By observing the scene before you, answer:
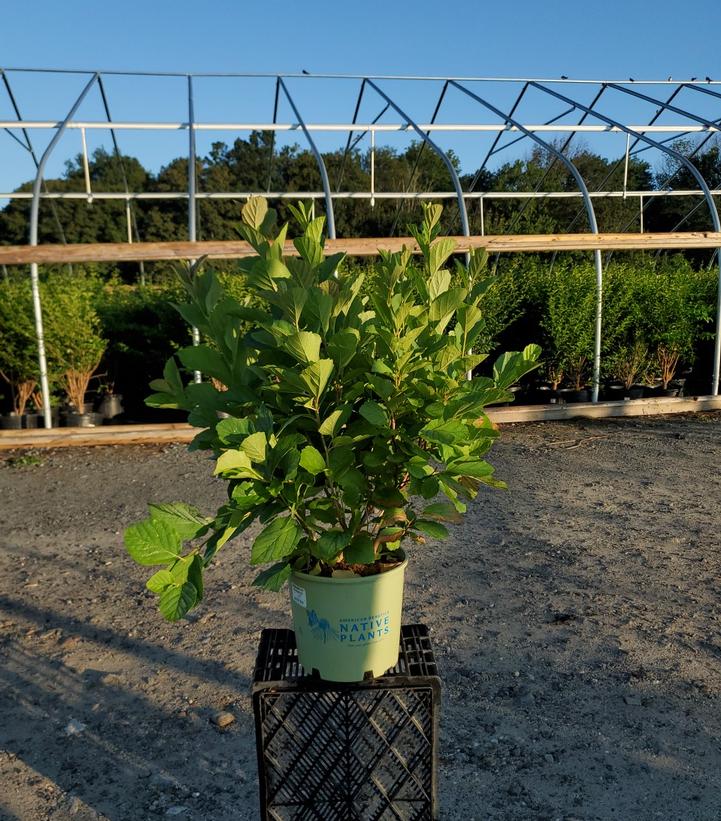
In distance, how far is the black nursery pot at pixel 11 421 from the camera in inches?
257

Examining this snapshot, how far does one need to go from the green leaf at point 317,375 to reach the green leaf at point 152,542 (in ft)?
1.33

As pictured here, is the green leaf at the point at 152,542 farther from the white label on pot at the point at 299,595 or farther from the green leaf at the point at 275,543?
the white label on pot at the point at 299,595

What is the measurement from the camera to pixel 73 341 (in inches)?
258

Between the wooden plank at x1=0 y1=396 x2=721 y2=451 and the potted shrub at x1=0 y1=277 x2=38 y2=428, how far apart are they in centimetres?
36

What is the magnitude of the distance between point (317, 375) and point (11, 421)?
5.83m

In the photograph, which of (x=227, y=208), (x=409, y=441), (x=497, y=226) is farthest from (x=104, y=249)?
(x=227, y=208)

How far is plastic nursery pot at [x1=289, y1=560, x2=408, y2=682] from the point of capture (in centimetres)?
174

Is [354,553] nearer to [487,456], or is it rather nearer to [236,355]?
[236,355]

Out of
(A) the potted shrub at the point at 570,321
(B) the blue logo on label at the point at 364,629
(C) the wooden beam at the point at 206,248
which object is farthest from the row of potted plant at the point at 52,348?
(B) the blue logo on label at the point at 364,629

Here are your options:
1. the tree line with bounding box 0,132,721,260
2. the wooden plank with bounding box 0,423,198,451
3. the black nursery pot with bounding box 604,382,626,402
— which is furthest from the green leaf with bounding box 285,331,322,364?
the tree line with bounding box 0,132,721,260

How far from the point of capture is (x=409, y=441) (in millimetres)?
1660

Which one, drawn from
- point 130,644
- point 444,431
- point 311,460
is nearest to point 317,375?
point 311,460

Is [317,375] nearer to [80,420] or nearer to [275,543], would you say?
[275,543]

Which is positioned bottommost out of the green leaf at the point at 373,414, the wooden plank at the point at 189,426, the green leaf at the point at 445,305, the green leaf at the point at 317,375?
the wooden plank at the point at 189,426
